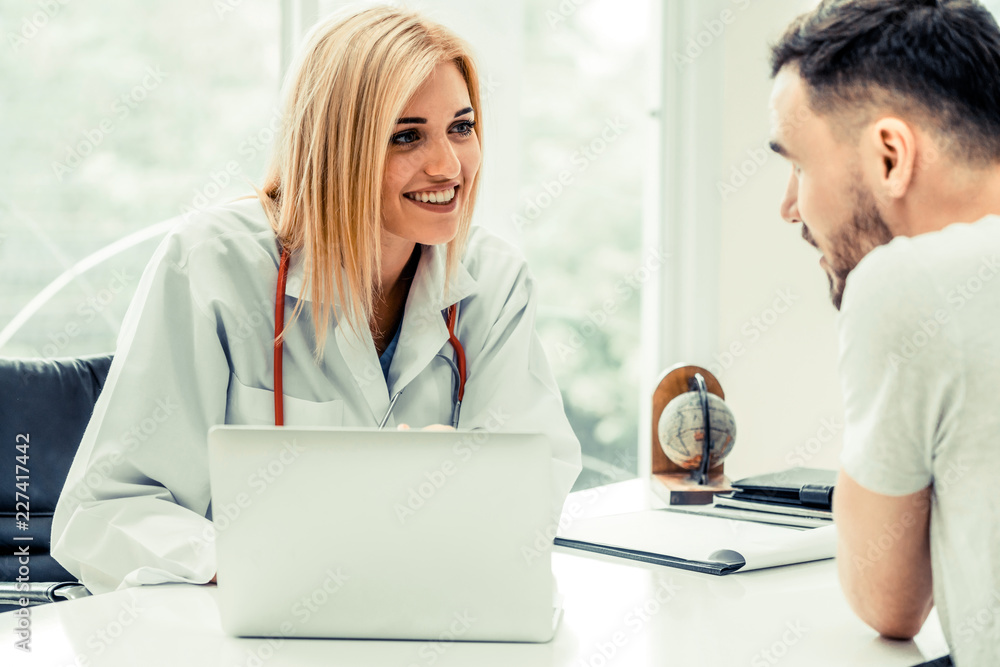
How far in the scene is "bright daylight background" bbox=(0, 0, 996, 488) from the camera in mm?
1972

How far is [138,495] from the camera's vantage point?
Answer: 122 cm

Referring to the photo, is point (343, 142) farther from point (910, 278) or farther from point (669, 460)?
point (669, 460)

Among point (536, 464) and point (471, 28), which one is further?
point (471, 28)

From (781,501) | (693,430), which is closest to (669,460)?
(693,430)

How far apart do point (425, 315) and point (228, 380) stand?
0.35 m

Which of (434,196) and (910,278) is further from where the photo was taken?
(434,196)

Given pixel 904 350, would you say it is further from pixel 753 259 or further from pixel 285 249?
pixel 753 259

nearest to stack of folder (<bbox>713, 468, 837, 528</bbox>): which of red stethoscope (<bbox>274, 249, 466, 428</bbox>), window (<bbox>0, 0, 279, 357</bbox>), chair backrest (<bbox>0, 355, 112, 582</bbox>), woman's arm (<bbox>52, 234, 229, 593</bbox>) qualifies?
red stethoscope (<bbox>274, 249, 466, 428</bbox>)

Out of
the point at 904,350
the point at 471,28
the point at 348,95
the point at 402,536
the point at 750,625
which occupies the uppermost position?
the point at 471,28

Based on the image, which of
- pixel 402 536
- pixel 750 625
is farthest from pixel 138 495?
pixel 750 625

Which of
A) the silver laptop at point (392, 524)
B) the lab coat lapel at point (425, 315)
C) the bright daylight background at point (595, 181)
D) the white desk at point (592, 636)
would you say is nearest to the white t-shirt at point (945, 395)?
the white desk at point (592, 636)

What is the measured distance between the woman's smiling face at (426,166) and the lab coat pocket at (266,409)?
0.33 m

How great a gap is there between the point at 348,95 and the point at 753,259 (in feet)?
5.97

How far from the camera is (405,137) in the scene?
1.50 metres
